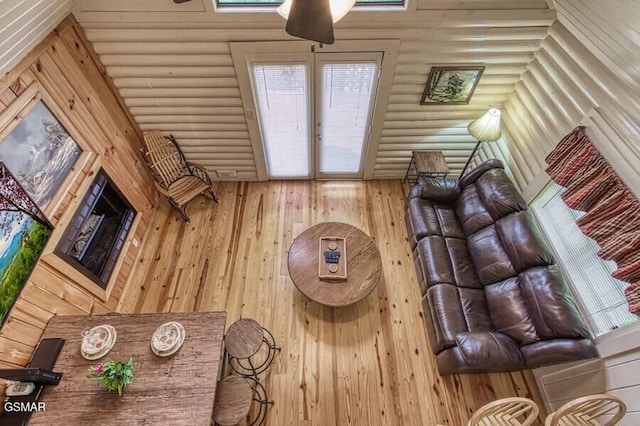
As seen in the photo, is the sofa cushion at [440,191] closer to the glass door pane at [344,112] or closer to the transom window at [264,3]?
the glass door pane at [344,112]

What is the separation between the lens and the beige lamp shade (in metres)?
3.45

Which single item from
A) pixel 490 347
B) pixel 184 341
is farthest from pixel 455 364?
pixel 184 341

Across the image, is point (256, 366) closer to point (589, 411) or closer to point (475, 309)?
point (475, 309)

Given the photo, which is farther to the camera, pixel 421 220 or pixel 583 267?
pixel 421 220

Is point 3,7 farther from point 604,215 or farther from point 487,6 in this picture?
point 604,215

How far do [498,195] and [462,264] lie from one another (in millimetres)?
804

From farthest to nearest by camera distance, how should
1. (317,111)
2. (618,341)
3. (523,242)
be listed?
(317,111) < (523,242) < (618,341)

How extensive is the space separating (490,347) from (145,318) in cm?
280

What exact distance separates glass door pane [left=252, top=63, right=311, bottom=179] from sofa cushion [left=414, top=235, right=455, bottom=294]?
6.31 feet

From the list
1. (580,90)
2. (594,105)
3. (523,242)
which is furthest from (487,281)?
(580,90)

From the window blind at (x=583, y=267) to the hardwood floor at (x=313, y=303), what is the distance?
0.97m

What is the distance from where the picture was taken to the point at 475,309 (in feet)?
10.0

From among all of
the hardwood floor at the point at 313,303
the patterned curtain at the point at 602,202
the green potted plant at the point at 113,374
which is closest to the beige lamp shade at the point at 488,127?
the patterned curtain at the point at 602,202

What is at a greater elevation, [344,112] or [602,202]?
[344,112]
